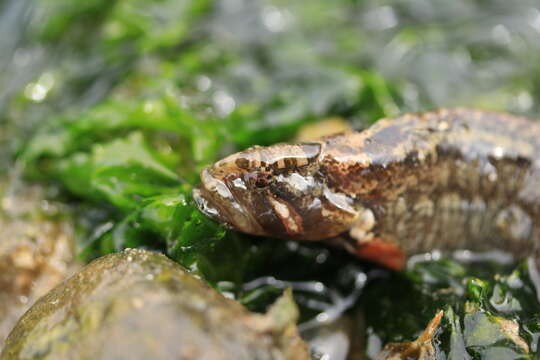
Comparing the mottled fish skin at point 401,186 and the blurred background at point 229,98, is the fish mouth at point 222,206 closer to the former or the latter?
the mottled fish skin at point 401,186

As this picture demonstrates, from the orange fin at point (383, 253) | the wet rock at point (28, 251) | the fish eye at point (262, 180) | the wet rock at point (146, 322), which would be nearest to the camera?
the wet rock at point (146, 322)

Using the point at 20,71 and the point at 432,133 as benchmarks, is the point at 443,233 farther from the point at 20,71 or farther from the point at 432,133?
the point at 20,71

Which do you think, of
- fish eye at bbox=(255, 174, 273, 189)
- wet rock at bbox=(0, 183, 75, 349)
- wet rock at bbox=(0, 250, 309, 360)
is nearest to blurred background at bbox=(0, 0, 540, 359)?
wet rock at bbox=(0, 183, 75, 349)

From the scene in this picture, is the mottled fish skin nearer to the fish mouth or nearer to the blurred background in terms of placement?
the fish mouth

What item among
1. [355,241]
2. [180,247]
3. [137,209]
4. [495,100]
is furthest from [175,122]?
[495,100]

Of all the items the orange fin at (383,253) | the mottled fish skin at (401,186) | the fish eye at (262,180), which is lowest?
the orange fin at (383,253)

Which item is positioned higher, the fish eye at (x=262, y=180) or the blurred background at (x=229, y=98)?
the fish eye at (x=262, y=180)

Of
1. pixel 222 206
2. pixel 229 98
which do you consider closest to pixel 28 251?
pixel 222 206

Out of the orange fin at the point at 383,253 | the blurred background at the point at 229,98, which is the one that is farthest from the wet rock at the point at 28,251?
the orange fin at the point at 383,253
